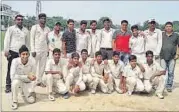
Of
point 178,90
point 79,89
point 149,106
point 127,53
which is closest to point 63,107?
point 79,89

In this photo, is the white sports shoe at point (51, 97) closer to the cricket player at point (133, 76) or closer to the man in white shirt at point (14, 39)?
the man in white shirt at point (14, 39)

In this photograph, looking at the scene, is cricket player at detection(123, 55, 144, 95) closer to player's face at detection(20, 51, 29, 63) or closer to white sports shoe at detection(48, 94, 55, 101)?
white sports shoe at detection(48, 94, 55, 101)

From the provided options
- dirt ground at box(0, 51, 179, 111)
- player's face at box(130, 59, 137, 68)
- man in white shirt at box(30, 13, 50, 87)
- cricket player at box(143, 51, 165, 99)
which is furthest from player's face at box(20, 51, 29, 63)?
cricket player at box(143, 51, 165, 99)

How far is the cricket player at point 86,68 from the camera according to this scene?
26.5 feet

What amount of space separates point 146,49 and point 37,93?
3.07 meters

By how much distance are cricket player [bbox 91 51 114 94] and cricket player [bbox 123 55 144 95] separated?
0.43 m

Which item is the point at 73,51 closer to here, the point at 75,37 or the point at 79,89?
the point at 75,37

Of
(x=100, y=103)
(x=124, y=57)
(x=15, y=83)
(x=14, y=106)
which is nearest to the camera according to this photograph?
(x=14, y=106)

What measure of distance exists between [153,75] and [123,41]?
1.21 meters

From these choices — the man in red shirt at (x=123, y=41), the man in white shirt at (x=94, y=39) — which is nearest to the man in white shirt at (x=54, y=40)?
the man in white shirt at (x=94, y=39)

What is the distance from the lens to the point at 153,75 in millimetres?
8227

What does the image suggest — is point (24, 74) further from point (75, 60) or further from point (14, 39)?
point (75, 60)

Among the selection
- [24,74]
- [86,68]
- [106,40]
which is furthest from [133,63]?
[24,74]

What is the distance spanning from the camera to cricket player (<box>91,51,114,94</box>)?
26.7 feet
